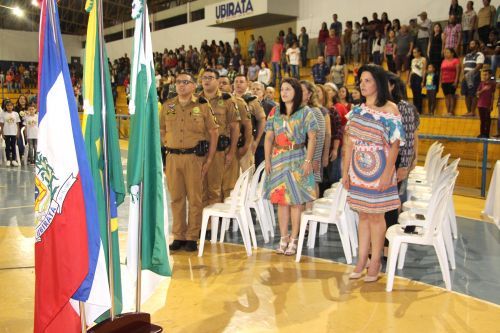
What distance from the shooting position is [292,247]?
4809 mm

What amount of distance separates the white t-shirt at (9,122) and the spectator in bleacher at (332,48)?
741cm

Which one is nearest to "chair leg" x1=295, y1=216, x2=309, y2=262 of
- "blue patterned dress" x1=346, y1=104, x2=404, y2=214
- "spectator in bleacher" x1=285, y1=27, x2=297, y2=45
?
"blue patterned dress" x1=346, y1=104, x2=404, y2=214

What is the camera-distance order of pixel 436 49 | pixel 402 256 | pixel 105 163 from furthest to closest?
pixel 436 49, pixel 402 256, pixel 105 163

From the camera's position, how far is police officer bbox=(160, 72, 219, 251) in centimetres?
478

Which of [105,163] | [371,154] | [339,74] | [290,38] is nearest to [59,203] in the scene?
[105,163]

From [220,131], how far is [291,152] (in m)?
1.08

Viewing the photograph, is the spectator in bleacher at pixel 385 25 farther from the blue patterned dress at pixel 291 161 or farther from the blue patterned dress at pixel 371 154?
the blue patterned dress at pixel 371 154

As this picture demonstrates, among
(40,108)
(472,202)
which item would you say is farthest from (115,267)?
(472,202)

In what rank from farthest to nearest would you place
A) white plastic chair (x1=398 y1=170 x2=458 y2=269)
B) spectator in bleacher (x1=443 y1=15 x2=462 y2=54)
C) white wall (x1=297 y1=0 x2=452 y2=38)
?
white wall (x1=297 y1=0 x2=452 y2=38) < spectator in bleacher (x1=443 y1=15 x2=462 y2=54) < white plastic chair (x1=398 y1=170 x2=458 y2=269)

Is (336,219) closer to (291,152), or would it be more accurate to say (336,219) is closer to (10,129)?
(291,152)

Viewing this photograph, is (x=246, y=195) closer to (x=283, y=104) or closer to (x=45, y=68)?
(x=283, y=104)

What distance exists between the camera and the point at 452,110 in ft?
34.0

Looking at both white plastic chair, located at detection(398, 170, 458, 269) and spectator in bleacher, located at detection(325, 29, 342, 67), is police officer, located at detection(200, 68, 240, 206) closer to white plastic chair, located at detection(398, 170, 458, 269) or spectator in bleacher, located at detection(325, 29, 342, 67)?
white plastic chair, located at detection(398, 170, 458, 269)

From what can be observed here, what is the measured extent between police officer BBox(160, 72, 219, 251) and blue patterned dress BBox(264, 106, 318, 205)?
625mm
